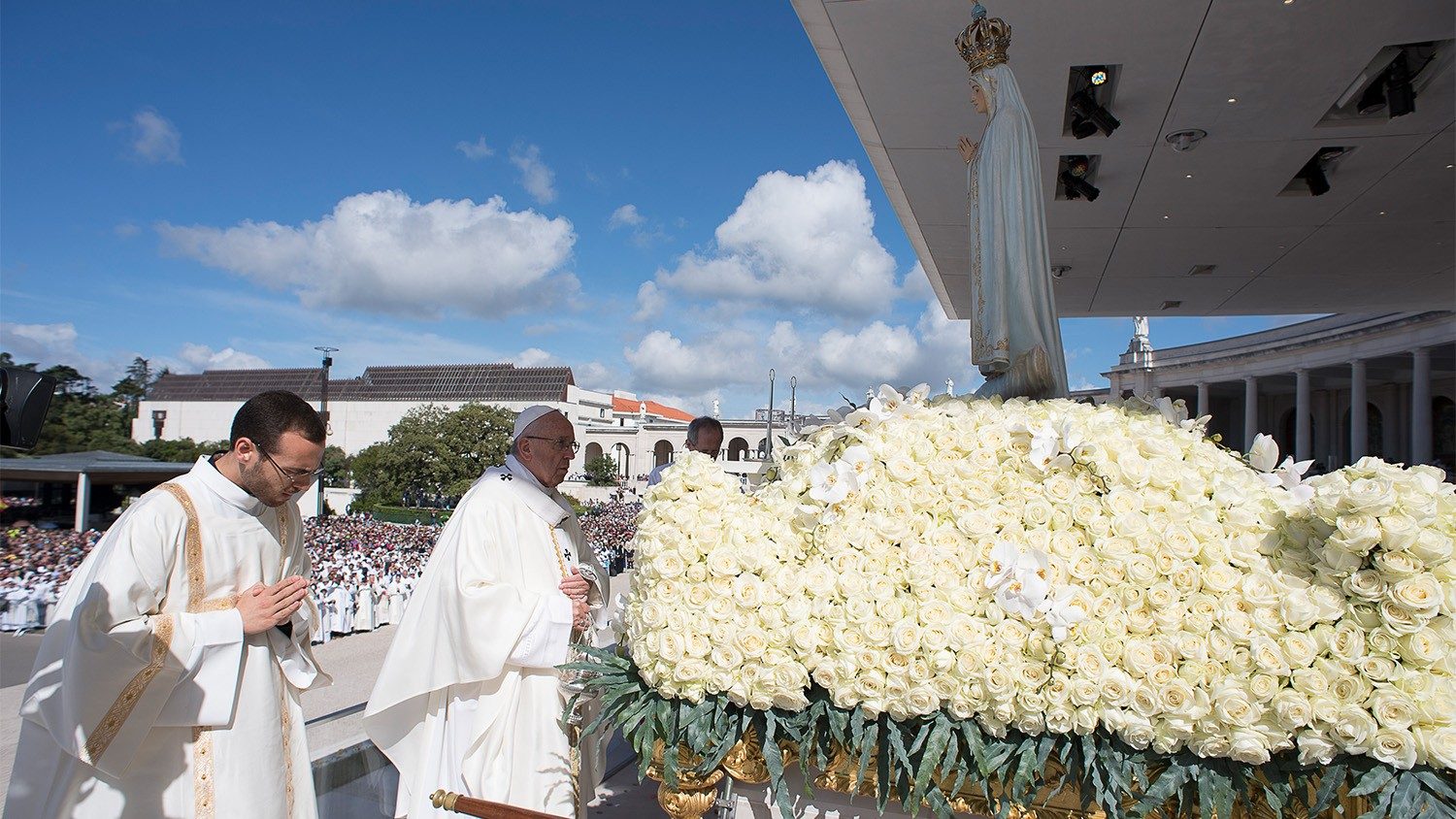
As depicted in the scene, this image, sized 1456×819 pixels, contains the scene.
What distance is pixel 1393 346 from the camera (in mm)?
31047

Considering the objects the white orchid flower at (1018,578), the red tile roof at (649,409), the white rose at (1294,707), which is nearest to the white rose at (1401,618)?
the white rose at (1294,707)

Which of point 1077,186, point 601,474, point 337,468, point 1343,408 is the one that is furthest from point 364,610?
point 337,468

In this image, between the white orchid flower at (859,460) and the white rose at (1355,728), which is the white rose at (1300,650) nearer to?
the white rose at (1355,728)

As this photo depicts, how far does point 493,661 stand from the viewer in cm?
328

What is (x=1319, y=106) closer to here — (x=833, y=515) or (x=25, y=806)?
(x=833, y=515)

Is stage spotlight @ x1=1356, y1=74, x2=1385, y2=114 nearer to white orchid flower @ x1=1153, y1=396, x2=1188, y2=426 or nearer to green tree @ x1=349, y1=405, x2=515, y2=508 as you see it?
white orchid flower @ x1=1153, y1=396, x2=1188, y2=426

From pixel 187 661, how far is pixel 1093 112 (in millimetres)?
8068

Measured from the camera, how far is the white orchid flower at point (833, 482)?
7.19ft

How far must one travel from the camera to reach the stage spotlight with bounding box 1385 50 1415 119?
6.87m

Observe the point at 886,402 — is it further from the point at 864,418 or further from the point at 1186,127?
the point at 1186,127

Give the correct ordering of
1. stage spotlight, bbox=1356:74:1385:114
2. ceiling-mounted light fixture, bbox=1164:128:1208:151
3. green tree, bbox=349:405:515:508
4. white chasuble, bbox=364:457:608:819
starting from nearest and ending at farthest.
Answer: white chasuble, bbox=364:457:608:819
stage spotlight, bbox=1356:74:1385:114
ceiling-mounted light fixture, bbox=1164:128:1208:151
green tree, bbox=349:405:515:508

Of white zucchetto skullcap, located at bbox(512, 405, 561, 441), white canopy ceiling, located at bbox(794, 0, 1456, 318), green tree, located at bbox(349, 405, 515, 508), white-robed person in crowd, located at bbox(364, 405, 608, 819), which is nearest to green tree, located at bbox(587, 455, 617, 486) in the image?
green tree, located at bbox(349, 405, 515, 508)

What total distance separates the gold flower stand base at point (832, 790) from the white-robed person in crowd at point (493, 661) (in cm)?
91

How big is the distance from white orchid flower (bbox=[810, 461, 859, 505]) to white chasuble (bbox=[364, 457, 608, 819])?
161 cm
